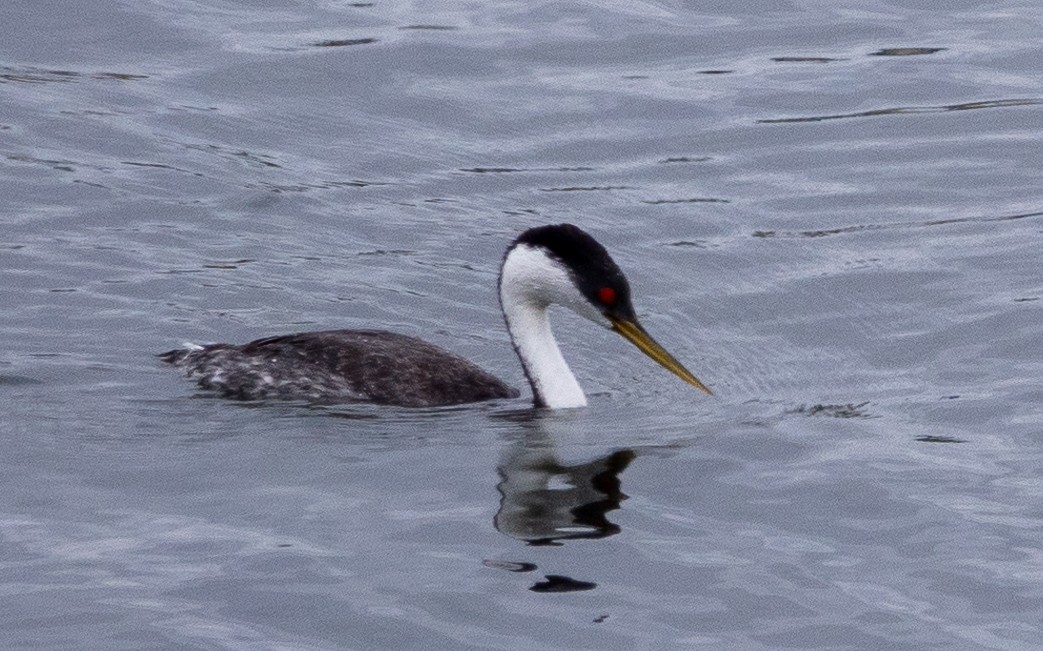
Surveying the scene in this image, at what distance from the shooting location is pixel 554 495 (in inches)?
A: 408

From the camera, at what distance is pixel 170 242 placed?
47.6 feet

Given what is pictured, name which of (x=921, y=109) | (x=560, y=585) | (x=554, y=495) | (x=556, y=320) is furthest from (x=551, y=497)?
(x=921, y=109)

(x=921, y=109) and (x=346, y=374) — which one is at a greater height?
(x=921, y=109)

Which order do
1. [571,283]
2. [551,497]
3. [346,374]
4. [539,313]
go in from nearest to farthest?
1. [551,497]
2. [571,283]
3. [346,374]
4. [539,313]

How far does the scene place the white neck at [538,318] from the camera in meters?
12.0

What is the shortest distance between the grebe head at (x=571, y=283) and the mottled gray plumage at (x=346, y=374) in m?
0.47

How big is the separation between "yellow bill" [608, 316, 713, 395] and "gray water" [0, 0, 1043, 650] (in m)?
0.26

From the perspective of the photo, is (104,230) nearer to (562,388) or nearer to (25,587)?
(562,388)

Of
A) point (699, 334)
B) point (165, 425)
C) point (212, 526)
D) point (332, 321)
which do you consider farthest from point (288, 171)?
point (212, 526)

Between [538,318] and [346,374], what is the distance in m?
1.19

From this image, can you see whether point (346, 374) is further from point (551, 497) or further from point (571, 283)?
point (551, 497)

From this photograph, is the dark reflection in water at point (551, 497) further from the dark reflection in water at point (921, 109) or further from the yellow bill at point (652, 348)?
the dark reflection in water at point (921, 109)

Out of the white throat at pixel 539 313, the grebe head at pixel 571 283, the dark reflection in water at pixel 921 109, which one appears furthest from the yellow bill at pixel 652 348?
the dark reflection in water at pixel 921 109

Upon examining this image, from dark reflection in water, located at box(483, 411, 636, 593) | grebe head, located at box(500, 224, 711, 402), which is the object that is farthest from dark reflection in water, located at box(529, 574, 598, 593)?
grebe head, located at box(500, 224, 711, 402)
